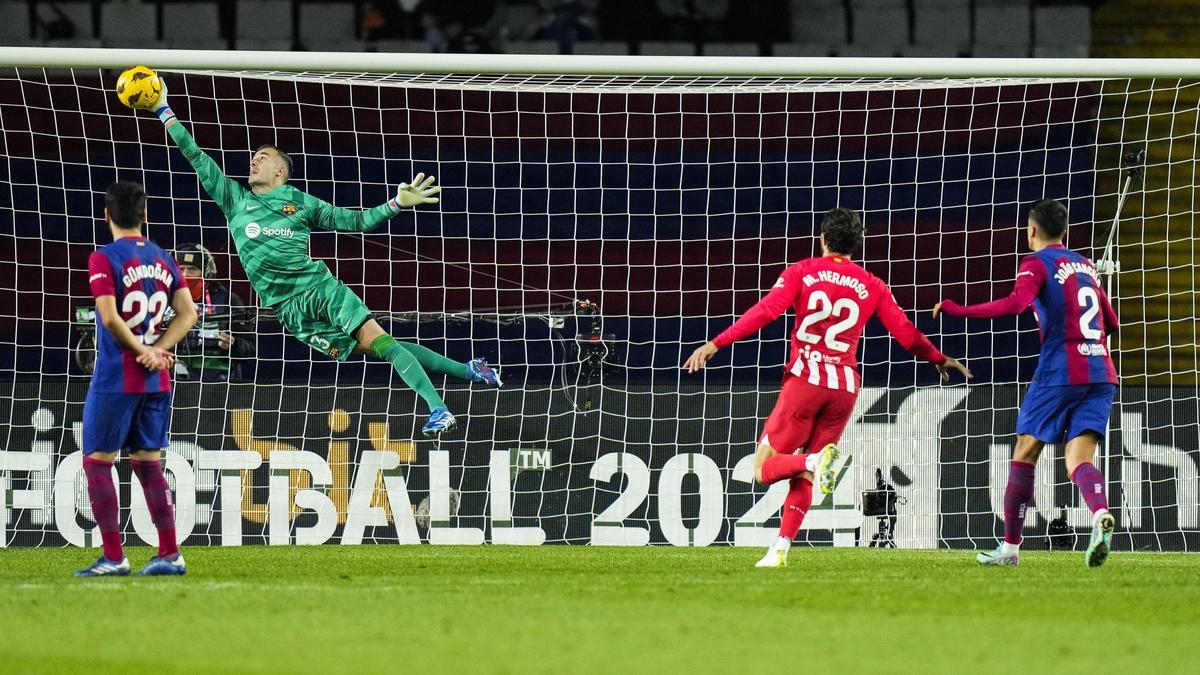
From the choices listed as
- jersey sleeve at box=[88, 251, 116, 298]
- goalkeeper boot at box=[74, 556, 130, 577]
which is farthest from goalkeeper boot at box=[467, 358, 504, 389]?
jersey sleeve at box=[88, 251, 116, 298]

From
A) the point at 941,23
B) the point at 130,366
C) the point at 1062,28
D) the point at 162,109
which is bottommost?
the point at 130,366

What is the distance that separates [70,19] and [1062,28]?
39.0 feet

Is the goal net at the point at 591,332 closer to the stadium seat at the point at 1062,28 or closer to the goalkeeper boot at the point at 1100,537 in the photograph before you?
the stadium seat at the point at 1062,28

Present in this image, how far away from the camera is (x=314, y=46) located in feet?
61.4

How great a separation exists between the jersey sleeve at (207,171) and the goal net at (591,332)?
0.89 meters

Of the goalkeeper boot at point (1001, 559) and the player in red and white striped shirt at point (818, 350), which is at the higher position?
the player in red and white striped shirt at point (818, 350)

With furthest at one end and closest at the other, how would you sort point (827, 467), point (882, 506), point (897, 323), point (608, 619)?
1. point (882, 506)
2. point (897, 323)
3. point (827, 467)
4. point (608, 619)

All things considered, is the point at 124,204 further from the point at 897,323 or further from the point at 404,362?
the point at 897,323

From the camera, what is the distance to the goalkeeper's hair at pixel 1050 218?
318 inches

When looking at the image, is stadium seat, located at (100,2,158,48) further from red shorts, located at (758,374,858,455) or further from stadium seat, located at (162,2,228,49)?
red shorts, located at (758,374,858,455)

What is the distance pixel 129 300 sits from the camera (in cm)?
714

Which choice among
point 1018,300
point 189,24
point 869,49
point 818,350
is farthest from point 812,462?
point 189,24

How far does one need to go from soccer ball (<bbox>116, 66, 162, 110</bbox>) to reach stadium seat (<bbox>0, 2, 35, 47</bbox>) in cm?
1033

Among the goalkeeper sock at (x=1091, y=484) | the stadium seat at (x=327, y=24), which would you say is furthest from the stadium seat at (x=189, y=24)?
the goalkeeper sock at (x=1091, y=484)
